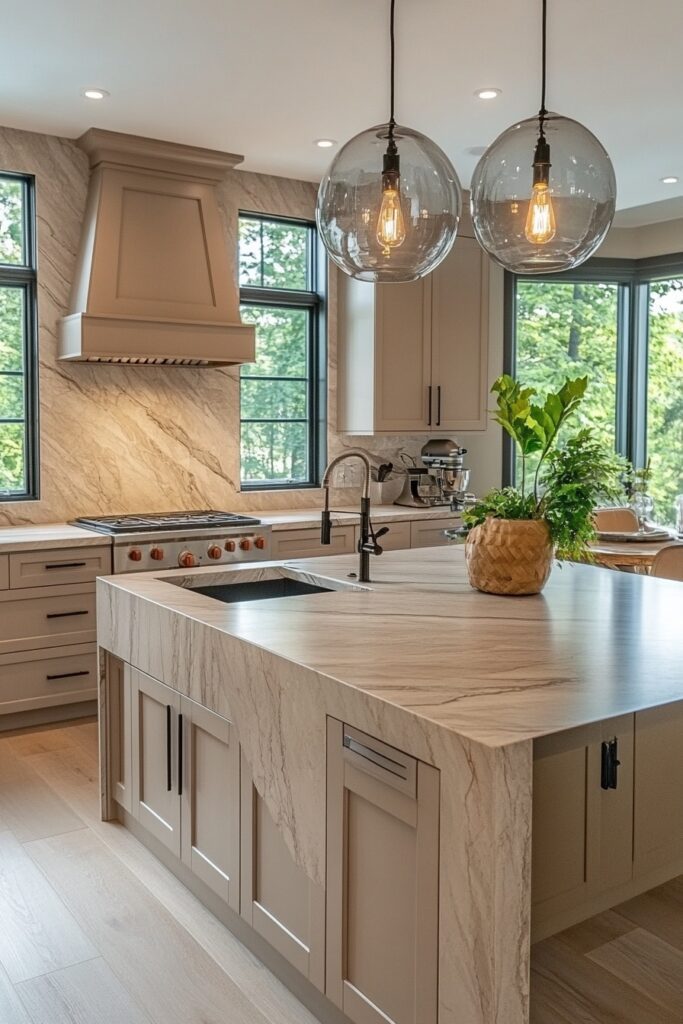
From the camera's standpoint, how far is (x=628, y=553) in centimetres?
441

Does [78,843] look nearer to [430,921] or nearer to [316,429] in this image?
[430,921]

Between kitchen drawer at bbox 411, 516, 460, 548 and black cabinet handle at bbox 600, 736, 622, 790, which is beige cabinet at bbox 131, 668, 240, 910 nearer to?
black cabinet handle at bbox 600, 736, 622, 790

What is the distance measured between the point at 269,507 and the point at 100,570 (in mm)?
1453

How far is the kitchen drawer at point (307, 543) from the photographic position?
4.96 metres

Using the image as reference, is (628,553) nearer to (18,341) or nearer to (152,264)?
(152,264)

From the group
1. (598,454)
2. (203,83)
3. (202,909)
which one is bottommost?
(202,909)

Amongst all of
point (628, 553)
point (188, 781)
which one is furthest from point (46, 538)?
point (628, 553)

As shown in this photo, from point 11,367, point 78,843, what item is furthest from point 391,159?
point 11,367

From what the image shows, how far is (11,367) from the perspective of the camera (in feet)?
15.8

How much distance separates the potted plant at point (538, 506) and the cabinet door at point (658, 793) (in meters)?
0.62

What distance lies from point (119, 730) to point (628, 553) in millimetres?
2460

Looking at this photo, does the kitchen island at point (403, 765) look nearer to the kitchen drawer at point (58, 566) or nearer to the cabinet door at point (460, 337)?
the kitchen drawer at point (58, 566)

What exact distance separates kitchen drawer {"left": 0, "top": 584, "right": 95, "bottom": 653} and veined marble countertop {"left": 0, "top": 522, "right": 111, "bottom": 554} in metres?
0.20

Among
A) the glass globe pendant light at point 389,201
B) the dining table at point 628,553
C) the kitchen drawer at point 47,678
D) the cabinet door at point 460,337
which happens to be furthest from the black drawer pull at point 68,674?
the glass globe pendant light at point 389,201
